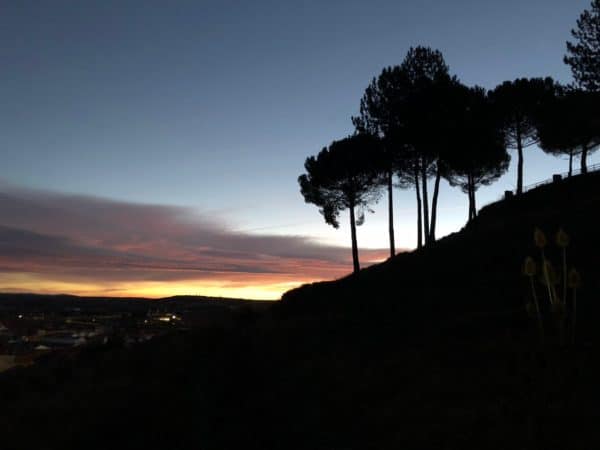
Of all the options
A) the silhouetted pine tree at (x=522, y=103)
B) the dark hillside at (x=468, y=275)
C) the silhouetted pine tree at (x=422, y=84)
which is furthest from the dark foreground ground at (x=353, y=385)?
the silhouetted pine tree at (x=522, y=103)

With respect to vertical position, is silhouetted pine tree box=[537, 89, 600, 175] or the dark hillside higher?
Answer: silhouetted pine tree box=[537, 89, 600, 175]

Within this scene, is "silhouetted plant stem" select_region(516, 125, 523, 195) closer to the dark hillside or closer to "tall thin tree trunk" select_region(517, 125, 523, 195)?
"tall thin tree trunk" select_region(517, 125, 523, 195)

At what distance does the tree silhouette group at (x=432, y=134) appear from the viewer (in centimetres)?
3812

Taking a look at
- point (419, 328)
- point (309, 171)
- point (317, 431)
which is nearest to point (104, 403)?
point (317, 431)

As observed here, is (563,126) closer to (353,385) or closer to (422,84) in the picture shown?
(422,84)

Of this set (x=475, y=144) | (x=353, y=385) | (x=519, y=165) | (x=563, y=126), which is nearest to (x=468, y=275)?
(x=353, y=385)

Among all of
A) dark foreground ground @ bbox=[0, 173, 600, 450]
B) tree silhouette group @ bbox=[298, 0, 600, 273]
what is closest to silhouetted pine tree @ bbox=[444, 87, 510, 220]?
tree silhouette group @ bbox=[298, 0, 600, 273]

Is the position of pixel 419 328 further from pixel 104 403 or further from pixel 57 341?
pixel 57 341

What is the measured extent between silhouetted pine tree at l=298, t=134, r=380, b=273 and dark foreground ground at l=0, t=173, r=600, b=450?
861 inches

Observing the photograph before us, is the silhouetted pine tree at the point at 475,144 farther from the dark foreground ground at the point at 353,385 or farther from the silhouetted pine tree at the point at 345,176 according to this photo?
the dark foreground ground at the point at 353,385

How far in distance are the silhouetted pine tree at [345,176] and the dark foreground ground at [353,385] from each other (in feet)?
Answer: 71.7

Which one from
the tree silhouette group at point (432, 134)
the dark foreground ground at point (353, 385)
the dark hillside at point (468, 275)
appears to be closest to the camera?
the dark foreground ground at point (353, 385)

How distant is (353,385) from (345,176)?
32.9m

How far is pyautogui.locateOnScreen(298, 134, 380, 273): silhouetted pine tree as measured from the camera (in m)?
41.7
